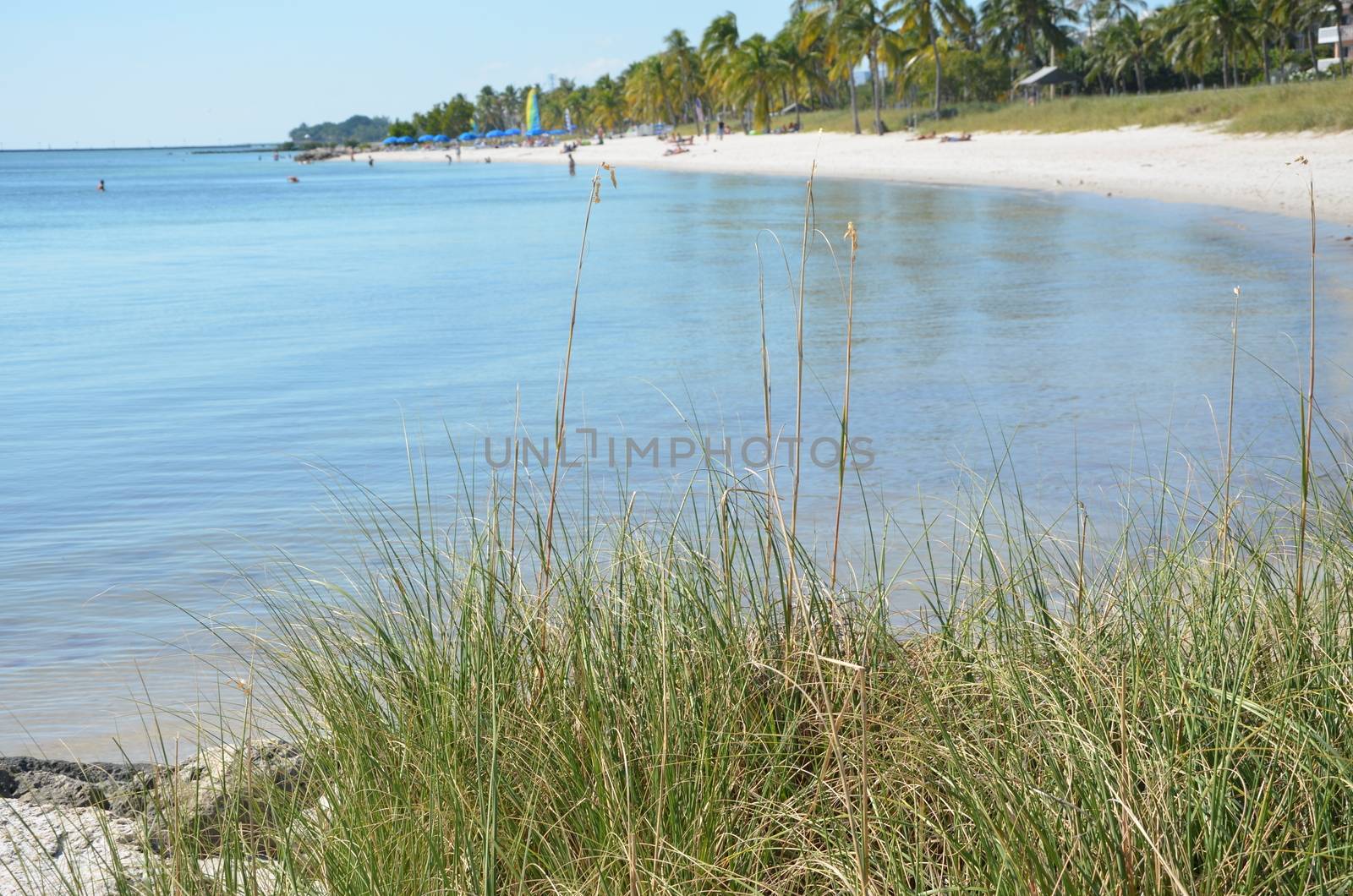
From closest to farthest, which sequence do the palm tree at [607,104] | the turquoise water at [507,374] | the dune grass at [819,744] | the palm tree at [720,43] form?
the dune grass at [819,744] < the turquoise water at [507,374] < the palm tree at [720,43] < the palm tree at [607,104]

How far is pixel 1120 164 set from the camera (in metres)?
26.7

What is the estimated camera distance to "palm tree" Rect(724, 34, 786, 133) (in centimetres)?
6456

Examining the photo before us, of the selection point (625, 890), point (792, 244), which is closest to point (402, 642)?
point (625, 890)

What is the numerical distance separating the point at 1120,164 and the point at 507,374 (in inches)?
853

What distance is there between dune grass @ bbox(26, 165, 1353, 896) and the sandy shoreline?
282 centimetres

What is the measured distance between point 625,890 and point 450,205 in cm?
3660

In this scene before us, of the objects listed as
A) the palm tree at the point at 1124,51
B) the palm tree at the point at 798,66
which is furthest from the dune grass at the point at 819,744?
the palm tree at the point at 798,66

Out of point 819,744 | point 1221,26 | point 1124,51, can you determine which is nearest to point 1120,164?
point 1221,26

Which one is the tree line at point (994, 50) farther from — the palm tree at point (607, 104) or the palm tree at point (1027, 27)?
the palm tree at point (607, 104)

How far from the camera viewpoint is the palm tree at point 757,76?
6456 cm

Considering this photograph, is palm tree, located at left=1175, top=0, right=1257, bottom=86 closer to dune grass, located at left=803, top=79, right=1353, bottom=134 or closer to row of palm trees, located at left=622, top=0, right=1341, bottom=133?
row of palm trees, located at left=622, top=0, right=1341, bottom=133

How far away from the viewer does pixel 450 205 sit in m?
36.7

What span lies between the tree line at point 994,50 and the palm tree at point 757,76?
8 cm

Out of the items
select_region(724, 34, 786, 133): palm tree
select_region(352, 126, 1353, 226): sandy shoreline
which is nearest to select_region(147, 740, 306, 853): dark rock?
select_region(352, 126, 1353, 226): sandy shoreline
